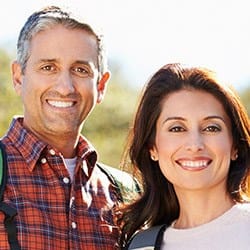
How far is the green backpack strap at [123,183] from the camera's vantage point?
189 inches

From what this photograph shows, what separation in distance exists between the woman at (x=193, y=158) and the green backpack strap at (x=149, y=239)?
0.10ft

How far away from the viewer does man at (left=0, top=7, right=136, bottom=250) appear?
14.5ft

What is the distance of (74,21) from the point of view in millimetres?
4711

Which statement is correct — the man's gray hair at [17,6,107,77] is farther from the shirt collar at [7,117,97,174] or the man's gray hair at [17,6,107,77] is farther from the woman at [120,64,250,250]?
the woman at [120,64,250,250]

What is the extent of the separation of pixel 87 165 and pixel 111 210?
0.77ft

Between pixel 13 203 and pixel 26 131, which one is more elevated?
pixel 26 131

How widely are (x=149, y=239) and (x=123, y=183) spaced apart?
1.59ft

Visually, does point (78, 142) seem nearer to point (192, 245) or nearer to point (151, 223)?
point (151, 223)

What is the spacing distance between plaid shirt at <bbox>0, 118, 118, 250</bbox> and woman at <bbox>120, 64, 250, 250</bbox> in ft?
0.49

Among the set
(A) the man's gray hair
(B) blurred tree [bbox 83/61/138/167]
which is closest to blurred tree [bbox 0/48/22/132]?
(B) blurred tree [bbox 83/61/138/167]

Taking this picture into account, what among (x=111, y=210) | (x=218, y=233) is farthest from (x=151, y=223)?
(x=218, y=233)

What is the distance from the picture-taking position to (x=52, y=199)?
445cm

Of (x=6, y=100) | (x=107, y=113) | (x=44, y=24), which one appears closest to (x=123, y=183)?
(x=44, y=24)

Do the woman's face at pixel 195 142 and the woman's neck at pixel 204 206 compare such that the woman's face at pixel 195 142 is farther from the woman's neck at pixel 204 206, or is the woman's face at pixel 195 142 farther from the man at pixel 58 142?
the man at pixel 58 142
